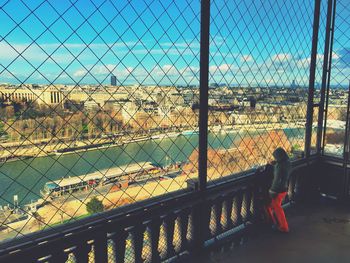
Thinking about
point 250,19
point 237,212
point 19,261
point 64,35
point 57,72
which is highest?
Result: point 250,19

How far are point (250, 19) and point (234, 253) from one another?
1975mm

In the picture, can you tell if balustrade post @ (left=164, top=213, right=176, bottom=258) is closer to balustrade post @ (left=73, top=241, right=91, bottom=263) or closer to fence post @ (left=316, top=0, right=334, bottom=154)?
balustrade post @ (left=73, top=241, right=91, bottom=263)

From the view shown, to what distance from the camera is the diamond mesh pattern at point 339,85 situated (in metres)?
3.38

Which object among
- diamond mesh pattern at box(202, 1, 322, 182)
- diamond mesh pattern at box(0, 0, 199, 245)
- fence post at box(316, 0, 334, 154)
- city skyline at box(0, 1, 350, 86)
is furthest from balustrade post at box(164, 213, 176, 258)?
fence post at box(316, 0, 334, 154)

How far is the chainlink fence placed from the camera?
163cm

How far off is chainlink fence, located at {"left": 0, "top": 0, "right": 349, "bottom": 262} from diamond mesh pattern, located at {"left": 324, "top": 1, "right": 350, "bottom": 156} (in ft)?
0.06

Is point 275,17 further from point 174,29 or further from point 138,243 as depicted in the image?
point 138,243

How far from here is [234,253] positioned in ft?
7.76

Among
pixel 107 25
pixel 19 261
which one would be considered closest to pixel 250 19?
pixel 107 25

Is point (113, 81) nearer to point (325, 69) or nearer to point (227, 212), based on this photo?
point (227, 212)

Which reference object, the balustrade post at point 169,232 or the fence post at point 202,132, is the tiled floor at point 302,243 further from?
the balustrade post at point 169,232

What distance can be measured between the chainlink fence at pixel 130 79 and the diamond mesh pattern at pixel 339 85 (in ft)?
0.06

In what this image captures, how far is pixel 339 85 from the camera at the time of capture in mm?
3416

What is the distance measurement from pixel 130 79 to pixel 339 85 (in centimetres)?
254
